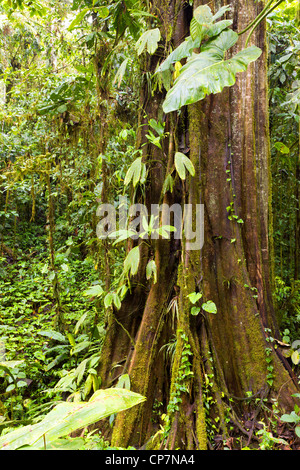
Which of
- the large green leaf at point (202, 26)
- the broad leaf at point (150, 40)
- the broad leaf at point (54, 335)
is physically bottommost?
the broad leaf at point (54, 335)

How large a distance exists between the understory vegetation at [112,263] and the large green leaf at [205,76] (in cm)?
2

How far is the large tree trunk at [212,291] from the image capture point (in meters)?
1.66

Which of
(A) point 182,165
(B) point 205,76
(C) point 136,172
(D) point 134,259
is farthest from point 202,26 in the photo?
(D) point 134,259

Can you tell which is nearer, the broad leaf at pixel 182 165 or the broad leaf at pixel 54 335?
the broad leaf at pixel 182 165

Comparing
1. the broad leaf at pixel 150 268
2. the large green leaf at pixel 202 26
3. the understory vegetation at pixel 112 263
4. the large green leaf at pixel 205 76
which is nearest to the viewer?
the large green leaf at pixel 205 76

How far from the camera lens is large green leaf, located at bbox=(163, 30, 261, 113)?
1204 millimetres

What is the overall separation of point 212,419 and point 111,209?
1720mm

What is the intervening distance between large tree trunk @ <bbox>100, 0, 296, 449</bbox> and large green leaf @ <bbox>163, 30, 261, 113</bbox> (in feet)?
2.08

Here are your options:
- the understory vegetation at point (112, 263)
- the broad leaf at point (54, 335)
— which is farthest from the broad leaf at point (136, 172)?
the broad leaf at point (54, 335)

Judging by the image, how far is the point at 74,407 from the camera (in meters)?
0.93

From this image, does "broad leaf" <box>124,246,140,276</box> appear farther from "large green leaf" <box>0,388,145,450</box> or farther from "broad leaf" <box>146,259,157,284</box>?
"large green leaf" <box>0,388,145,450</box>

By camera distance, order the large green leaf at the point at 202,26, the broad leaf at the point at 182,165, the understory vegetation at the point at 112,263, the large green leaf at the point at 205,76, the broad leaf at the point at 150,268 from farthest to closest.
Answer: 1. the broad leaf at the point at 150,268
2. the broad leaf at the point at 182,165
3. the understory vegetation at the point at 112,263
4. the large green leaf at the point at 202,26
5. the large green leaf at the point at 205,76

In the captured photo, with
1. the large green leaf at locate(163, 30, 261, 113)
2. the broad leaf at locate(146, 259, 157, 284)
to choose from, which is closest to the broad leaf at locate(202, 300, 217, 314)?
the broad leaf at locate(146, 259, 157, 284)

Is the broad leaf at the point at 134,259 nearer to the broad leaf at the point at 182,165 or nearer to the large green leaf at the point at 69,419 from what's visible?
the broad leaf at the point at 182,165
